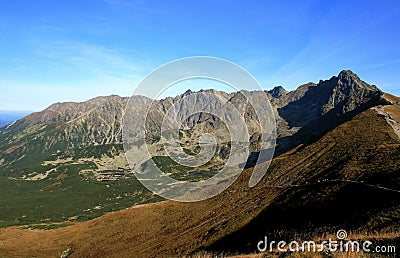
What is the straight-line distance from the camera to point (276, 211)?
51562 millimetres

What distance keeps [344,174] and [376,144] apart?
18281 millimetres

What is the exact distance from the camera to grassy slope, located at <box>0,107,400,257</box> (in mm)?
39344

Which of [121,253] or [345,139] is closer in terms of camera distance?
[121,253]

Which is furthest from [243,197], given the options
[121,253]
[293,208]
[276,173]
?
[121,253]

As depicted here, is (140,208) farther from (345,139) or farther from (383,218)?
(383,218)

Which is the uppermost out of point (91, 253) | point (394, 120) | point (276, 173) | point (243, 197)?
point (394, 120)

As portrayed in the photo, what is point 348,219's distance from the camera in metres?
34.8

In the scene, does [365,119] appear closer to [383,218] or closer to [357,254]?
[383,218]

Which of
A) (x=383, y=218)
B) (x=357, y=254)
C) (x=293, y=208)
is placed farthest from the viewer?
(x=293, y=208)

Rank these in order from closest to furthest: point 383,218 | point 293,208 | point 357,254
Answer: point 357,254 < point 383,218 < point 293,208

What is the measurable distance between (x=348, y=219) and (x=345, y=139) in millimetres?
53376

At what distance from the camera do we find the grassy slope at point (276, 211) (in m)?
39.3

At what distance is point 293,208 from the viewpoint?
49.0 meters

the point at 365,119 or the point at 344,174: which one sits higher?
A: the point at 365,119
